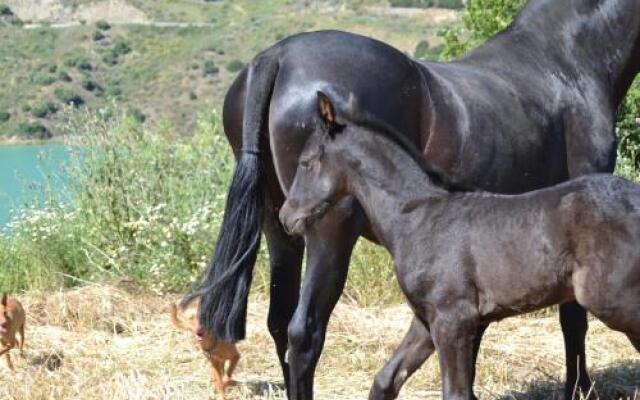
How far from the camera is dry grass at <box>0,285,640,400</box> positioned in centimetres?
599

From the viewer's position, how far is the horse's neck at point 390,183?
4.64 m

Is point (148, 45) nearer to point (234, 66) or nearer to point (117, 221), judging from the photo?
point (234, 66)

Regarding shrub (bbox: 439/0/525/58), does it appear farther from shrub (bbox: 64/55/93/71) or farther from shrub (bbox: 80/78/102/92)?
shrub (bbox: 64/55/93/71)

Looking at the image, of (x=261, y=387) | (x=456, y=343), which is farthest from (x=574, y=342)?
(x=456, y=343)

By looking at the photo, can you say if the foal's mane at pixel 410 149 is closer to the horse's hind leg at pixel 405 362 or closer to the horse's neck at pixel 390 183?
the horse's neck at pixel 390 183

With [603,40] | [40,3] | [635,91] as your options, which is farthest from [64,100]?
[603,40]

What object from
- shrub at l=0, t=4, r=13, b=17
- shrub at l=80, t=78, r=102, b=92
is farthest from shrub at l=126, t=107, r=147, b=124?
shrub at l=0, t=4, r=13, b=17

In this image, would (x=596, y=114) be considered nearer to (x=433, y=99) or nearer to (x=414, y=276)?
(x=433, y=99)

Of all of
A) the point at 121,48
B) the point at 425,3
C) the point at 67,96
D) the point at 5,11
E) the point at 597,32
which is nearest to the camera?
the point at 597,32

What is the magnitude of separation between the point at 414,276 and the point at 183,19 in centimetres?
4261

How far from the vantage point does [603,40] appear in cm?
605

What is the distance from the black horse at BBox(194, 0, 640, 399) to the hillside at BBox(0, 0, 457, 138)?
18.8 meters

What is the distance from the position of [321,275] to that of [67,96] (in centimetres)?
2490

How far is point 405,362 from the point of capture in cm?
482
